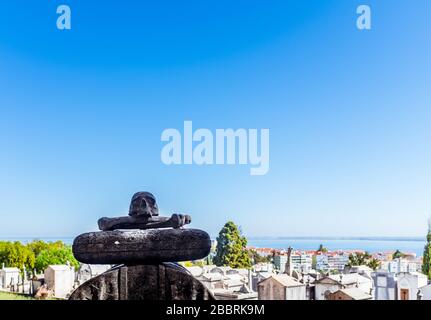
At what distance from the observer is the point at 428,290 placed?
9461mm

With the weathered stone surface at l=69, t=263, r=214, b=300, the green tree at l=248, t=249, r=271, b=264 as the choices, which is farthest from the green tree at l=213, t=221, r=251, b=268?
the weathered stone surface at l=69, t=263, r=214, b=300

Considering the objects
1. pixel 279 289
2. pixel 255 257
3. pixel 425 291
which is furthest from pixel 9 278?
pixel 425 291

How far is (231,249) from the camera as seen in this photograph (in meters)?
17.2

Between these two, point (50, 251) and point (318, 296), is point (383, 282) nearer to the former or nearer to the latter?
point (318, 296)

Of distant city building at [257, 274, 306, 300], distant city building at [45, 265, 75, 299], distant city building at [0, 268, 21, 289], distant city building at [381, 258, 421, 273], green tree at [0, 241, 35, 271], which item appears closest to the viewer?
distant city building at [257, 274, 306, 300]

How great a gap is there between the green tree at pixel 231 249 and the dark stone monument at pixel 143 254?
47.0ft

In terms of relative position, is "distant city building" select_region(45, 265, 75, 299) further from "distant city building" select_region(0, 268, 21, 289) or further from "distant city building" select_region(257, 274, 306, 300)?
"distant city building" select_region(257, 274, 306, 300)

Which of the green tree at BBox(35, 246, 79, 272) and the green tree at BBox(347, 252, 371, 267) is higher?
the green tree at BBox(347, 252, 371, 267)

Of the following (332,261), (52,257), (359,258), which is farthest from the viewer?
(52,257)

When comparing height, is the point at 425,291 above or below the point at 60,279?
above

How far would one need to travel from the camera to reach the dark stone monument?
8.39 ft

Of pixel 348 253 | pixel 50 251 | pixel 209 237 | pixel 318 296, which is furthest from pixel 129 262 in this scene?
pixel 50 251

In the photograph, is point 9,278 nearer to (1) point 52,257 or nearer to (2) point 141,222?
(1) point 52,257

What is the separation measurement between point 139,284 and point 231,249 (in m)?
14.9
